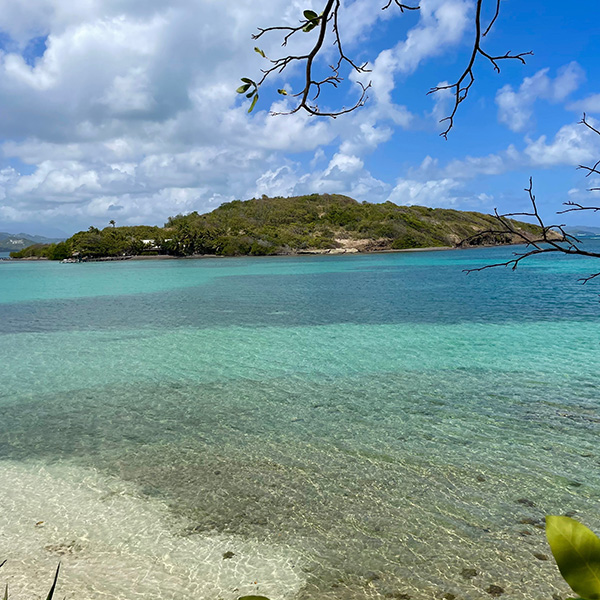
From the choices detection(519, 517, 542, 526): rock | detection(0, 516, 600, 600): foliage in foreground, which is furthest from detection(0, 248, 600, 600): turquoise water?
detection(0, 516, 600, 600): foliage in foreground

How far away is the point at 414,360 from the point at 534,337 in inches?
173

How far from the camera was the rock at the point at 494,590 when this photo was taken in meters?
3.76

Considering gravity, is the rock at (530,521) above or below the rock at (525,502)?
below

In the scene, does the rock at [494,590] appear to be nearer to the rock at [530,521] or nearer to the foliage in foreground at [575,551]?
the rock at [530,521]

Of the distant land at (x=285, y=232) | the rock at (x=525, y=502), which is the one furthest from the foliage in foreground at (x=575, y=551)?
the distant land at (x=285, y=232)

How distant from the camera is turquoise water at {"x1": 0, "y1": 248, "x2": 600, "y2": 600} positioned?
13.6ft

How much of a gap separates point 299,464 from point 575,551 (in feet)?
18.0

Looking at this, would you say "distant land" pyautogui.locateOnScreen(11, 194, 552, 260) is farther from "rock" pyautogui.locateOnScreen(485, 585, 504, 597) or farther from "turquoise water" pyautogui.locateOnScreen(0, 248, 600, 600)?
"rock" pyautogui.locateOnScreen(485, 585, 504, 597)

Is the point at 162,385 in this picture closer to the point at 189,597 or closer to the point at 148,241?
the point at 189,597

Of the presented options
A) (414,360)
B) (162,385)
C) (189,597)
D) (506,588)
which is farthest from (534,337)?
(189,597)

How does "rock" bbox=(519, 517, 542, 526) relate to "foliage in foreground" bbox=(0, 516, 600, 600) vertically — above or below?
below

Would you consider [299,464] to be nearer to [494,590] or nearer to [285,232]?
[494,590]

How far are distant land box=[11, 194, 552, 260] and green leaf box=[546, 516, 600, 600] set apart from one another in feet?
319

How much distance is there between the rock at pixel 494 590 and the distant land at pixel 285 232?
9442cm
